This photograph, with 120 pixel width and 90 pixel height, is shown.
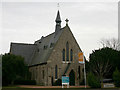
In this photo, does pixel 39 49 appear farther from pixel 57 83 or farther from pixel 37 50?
pixel 57 83

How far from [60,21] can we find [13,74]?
67.8 feet

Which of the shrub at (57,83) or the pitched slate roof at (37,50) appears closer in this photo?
the shrub at (57,83)

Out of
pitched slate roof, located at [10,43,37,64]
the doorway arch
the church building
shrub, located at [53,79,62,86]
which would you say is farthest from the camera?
pitched slate roof, located at [10,43,37,64]

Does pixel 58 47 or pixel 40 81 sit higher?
pixel 58 47

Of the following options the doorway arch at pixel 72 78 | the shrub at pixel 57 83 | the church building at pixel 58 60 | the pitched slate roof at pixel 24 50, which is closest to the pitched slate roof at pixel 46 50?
the church building at pixel 58 60

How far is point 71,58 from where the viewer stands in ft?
174

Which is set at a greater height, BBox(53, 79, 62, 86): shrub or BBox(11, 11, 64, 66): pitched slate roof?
BBox(11, 11, 64, 66): pitched slate roof

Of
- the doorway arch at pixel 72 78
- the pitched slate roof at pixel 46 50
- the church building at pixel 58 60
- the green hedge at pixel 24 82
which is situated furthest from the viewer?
the green hedge at pixel 24 82

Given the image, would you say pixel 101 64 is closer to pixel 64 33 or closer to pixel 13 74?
pixel 64 33

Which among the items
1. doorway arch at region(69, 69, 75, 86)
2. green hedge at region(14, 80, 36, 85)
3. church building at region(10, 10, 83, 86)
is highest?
church building at region(10, 10, 83, 86)

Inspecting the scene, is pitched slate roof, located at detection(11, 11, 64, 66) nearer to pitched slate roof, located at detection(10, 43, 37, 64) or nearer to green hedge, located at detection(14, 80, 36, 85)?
pitched slate roof, located at detection(10, 43, 37, 64)

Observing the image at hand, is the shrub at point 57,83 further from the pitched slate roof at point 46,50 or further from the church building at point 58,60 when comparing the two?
the pitched slate roof at point 46,50

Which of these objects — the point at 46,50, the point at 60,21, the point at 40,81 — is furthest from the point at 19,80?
the point at 60,21

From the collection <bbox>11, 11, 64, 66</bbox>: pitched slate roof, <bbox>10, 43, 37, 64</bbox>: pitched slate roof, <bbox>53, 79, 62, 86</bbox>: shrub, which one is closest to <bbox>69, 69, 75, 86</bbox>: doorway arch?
<bbox>53, 79, 62, 86</bbox>: shrub
